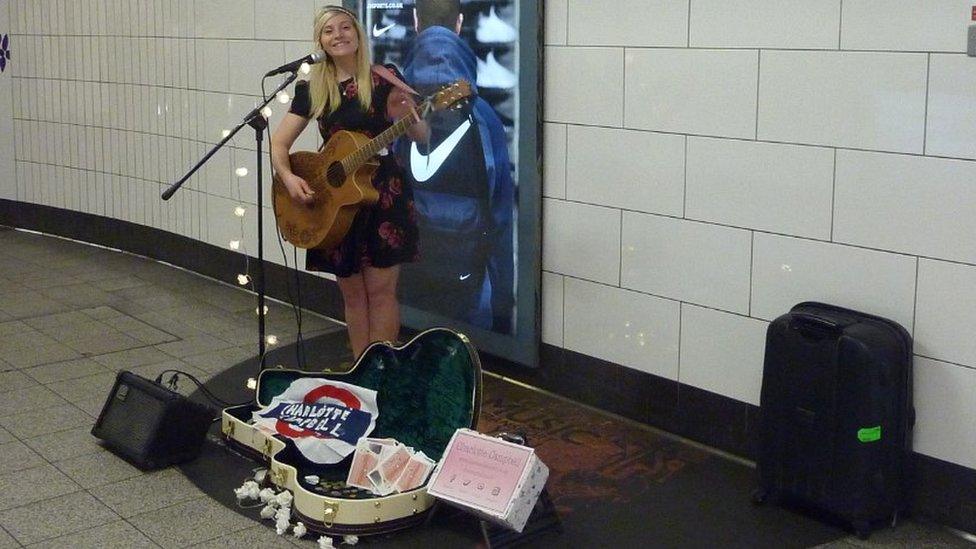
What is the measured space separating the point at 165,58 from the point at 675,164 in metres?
3.79

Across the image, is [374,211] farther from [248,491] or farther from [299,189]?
[248,491]

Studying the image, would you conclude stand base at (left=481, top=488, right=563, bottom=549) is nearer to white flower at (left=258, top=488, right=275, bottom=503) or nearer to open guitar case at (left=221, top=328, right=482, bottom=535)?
open guitar case at (left=221, top=328, right=482, bottom=535)

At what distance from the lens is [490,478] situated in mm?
3502

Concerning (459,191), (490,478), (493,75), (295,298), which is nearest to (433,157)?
(459,191)

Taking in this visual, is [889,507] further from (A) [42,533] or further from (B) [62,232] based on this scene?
(B) [62,232]

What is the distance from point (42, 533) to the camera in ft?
11.9

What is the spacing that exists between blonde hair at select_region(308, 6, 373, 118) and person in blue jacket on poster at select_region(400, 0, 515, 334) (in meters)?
0.60

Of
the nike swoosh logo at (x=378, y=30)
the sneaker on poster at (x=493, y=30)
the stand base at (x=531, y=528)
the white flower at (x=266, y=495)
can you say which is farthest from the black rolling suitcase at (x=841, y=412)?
the nike swoosh logo at (x=378, y=30)

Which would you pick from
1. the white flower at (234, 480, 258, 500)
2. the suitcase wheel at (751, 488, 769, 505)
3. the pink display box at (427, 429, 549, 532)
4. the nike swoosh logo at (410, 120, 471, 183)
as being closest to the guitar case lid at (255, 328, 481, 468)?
the white flower at (234, 480, 258, 500)

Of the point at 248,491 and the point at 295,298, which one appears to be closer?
the point at 248,491

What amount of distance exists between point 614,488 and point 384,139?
141 centimetres

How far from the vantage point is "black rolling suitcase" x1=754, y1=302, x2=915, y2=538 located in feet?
11.4

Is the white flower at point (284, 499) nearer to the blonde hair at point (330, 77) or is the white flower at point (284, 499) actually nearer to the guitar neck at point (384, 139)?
the guitar neck at point (384, 139)

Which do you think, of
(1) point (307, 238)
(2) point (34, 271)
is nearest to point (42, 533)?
(1) point (307, 238)
